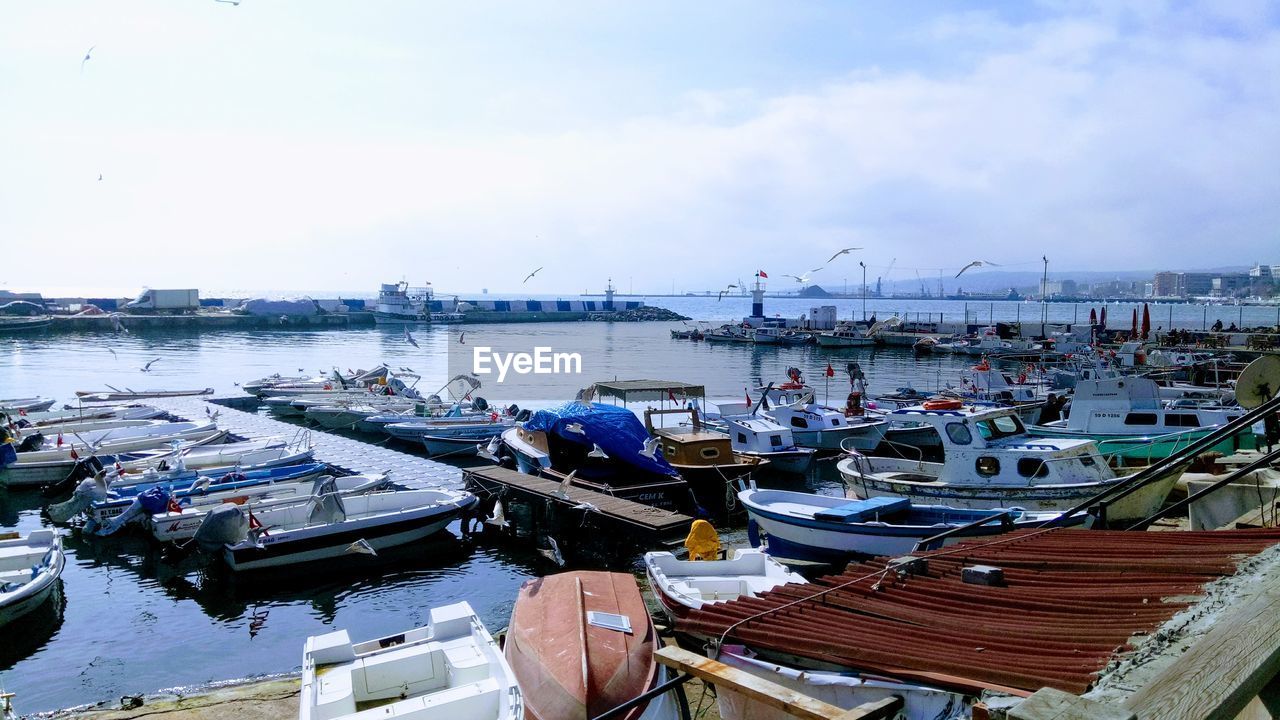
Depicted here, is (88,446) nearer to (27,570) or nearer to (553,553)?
(27,570)

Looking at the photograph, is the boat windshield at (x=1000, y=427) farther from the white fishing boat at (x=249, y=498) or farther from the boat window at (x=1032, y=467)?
the white fishing boat at (x=249, y=498)

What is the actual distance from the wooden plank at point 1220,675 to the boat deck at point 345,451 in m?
23.0

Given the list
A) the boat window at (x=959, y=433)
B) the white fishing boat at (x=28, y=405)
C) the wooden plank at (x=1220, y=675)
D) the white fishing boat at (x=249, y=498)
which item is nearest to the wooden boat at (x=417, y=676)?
the wooden plank at (x=1220, y=675)

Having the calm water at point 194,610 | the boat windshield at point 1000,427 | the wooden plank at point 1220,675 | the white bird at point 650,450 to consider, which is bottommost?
the calm water at point 194,610

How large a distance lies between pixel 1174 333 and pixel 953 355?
18.4m

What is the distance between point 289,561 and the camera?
16984 mm

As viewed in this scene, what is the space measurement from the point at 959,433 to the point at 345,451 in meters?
23.1

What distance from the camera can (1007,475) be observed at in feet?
57.2

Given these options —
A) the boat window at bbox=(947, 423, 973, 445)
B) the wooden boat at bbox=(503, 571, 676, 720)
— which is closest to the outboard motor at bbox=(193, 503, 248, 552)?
the wooden boat at bbox=(503, 571, 676, 720)

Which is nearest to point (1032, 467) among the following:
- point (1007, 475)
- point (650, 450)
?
point (1007, 475)

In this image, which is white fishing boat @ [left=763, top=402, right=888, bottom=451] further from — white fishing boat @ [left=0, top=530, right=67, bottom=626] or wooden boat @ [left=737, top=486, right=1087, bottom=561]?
white fishing boat @ [left=0, top=530, right=67, bottom=626]

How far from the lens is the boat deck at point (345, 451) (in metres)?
26.9

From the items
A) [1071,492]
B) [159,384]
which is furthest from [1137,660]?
[159,384]

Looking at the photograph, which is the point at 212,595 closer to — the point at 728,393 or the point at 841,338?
the point at 728,393
